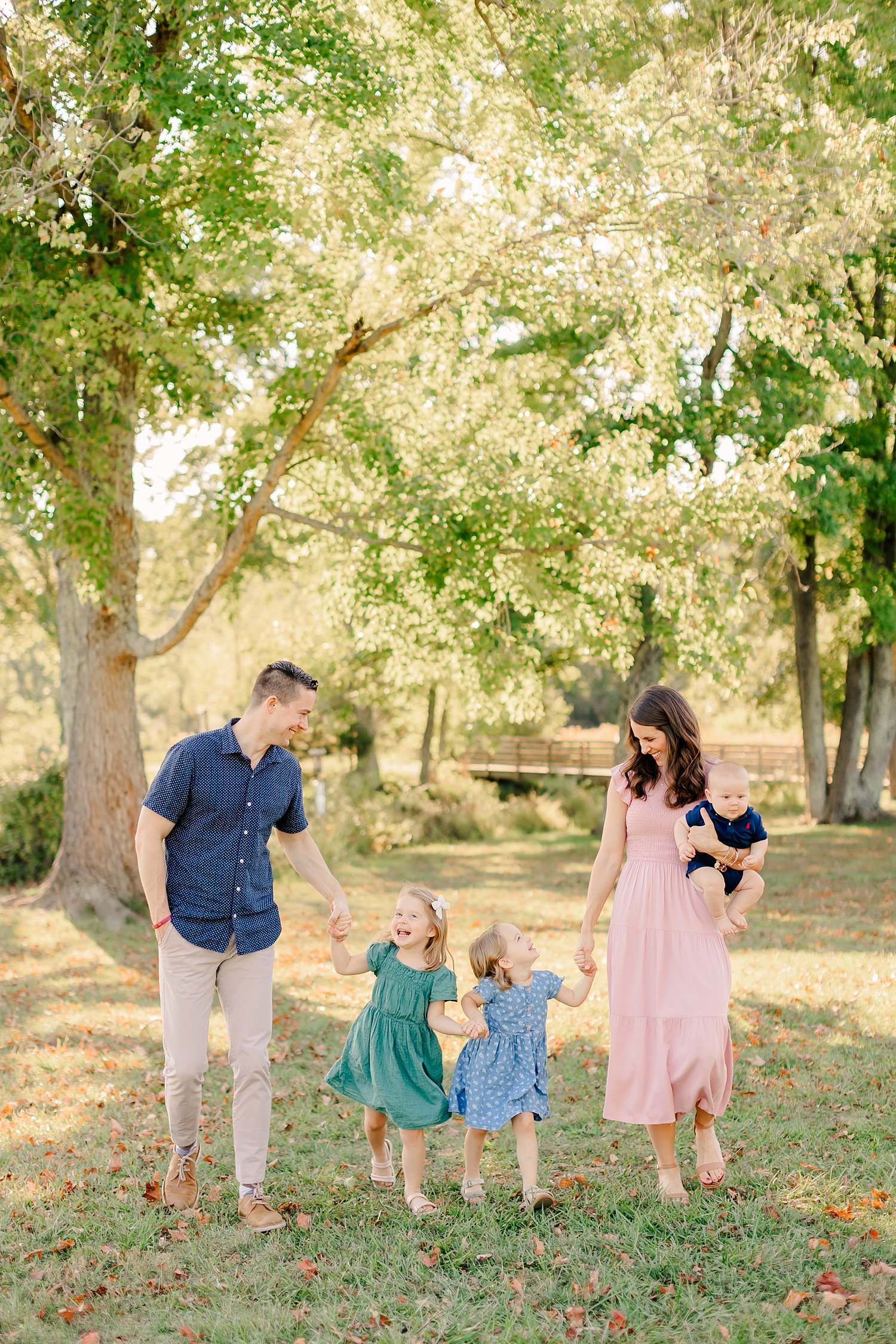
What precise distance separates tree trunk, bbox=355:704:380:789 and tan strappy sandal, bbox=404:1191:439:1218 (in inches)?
945

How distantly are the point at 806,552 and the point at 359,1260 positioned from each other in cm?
2036

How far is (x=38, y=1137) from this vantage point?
597cm

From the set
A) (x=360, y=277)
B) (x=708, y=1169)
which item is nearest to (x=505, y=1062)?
(x=708, y=1169)

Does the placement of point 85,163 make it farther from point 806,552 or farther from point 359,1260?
point 806,552

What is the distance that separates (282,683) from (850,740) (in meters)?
21.0

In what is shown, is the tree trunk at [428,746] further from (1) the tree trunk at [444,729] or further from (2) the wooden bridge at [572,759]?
(2) the wooden bridge at [572,759]

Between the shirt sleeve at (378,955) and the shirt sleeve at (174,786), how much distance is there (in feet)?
3.41

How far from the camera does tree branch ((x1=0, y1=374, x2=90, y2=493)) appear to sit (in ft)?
35.0

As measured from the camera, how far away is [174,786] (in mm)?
4590

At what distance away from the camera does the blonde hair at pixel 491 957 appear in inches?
188

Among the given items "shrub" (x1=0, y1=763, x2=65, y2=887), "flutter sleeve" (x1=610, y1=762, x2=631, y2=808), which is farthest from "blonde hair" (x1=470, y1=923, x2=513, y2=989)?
"shrub" (x1=0, y1=763, x2=65, y2=887)

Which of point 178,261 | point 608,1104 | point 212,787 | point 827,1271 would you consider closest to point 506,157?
point 178,261

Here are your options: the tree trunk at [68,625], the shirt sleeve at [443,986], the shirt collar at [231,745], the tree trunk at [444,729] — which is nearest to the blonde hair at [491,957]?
the shirt sleeve at [443,986]

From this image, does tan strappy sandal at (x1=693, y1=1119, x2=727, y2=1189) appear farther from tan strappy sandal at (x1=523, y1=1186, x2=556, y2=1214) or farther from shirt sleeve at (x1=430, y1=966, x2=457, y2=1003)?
shirt sleeve at (x1=430, y1=966, x2=457, y2=1003)
